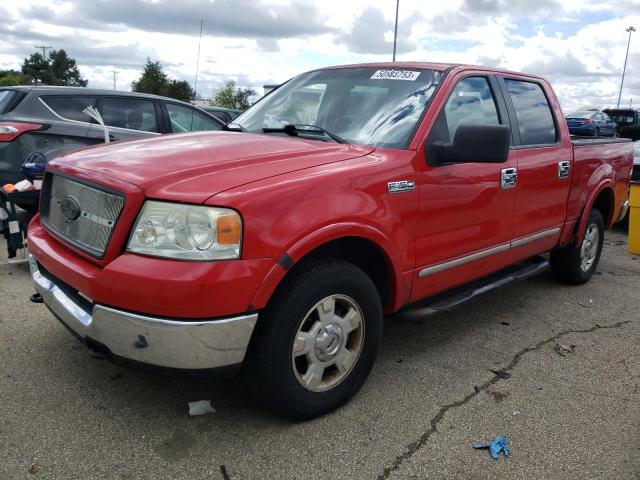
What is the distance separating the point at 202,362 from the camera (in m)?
2.42

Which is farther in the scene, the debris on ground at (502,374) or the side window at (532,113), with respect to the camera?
the side window at (532,113)

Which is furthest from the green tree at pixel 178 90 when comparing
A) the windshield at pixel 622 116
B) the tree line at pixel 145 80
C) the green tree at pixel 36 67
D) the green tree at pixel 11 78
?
the windshield at pixel 622 116

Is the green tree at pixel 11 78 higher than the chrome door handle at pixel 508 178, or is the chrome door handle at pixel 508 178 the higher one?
the green tree at pixel 11 78

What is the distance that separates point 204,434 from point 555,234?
330 cm

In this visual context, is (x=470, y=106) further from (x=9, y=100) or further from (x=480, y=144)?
(x=9, y=100)

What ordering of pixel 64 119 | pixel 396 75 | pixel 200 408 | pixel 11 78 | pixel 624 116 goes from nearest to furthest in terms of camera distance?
pixel 200 408 → pixel 396 75 → pixel 64 119 → pixel 624 116 → pixel 11 78

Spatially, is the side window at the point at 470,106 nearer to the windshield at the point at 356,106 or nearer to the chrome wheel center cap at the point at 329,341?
the windshield at the point at 356,106

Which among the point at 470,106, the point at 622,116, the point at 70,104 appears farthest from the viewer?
the point at 622,116

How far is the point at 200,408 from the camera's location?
2.95 metres

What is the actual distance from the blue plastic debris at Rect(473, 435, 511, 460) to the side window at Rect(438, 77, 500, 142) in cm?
168

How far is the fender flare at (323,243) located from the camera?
2465 millimetres

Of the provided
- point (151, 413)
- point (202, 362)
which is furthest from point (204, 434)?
point (202, 362)

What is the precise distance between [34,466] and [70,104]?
16.6 feet

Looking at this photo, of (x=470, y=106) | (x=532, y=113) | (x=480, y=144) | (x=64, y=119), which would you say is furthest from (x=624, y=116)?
(x=480, y=144)
